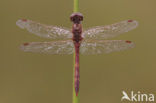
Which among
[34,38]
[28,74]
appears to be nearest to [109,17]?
[34,38]

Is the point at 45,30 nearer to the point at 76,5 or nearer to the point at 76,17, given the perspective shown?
the point at 76,17

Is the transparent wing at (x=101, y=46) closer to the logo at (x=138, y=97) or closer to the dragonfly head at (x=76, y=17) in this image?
the dragonfly head at (x=76, y=17)

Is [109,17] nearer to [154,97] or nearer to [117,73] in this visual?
[117,73]

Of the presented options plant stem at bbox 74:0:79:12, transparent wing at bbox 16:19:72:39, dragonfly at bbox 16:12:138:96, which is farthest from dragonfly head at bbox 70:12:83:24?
plant stem at bbox 74:0:79:12

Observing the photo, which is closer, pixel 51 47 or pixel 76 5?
pixel 76 5

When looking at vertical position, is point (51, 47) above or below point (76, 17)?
below

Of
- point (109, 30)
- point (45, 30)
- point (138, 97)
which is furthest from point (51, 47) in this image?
point (138, 97)
